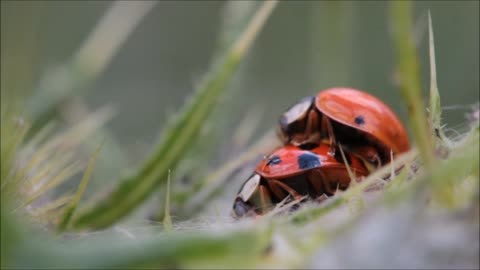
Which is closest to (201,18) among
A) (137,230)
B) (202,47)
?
(202,47)

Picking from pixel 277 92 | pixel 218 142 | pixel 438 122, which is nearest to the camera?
pixel 438 122

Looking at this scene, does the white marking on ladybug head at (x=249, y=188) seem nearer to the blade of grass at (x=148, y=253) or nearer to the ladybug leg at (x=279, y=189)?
the ladybug leg at (x=279, y=189)

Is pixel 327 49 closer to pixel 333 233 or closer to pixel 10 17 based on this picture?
pixel 10 17

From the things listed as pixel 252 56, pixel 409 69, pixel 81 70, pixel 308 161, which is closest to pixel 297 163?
pixel 308 161

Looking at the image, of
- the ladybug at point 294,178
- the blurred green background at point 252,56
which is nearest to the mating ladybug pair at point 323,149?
the ladybug at point 294,178

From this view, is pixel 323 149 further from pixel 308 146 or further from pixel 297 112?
pixel 297 112

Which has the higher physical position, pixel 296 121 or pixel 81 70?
pixel 81 70
